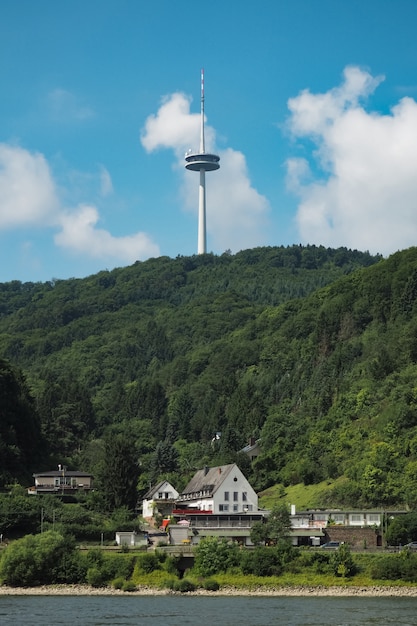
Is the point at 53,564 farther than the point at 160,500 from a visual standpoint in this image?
No

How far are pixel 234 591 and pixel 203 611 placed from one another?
401 inches

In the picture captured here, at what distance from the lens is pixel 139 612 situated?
70.2 metres

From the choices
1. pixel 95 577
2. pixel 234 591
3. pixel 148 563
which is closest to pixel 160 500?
pixel 148 563

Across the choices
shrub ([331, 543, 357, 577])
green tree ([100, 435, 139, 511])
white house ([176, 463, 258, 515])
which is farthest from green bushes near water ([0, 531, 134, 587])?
green tree ([100, 435, 139, 511])

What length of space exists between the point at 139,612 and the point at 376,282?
104 metres

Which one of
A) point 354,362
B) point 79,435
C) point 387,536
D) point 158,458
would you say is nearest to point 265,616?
point 387,536

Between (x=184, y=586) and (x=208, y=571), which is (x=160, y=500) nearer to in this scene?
(x=208, y=571)

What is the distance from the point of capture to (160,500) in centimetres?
11975

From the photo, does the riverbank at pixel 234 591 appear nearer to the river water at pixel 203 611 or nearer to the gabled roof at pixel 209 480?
the river water at pixel 203 611

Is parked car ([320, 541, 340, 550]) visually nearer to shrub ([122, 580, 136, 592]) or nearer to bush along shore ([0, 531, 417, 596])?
bush along shore ([0, 531, 417, 596])

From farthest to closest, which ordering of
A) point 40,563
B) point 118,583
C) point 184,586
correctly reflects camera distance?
point 40,563
point 118,583
point 184,586

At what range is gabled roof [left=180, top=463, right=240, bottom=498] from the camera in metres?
109

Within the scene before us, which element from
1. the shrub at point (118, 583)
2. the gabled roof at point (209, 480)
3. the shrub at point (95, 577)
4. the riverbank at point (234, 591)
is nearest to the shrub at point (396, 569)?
the riverbank at point (234, 591)

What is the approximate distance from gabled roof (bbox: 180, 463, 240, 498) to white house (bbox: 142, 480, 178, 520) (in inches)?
56.6
